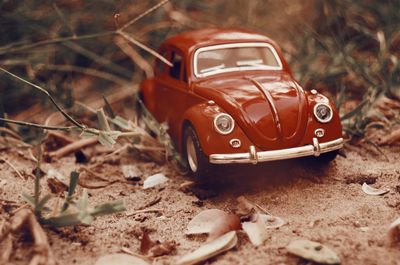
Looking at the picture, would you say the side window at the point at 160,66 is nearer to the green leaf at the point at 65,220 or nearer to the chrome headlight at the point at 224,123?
the chrome headlight at the point at 224,123

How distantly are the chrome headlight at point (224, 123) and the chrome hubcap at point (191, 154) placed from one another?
0.27m

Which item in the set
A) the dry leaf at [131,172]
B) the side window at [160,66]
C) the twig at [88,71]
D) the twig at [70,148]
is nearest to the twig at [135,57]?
the twig at [88,71]

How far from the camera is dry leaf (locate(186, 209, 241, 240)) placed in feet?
7.09

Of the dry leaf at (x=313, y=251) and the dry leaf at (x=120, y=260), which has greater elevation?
the dry leaf at (x=313, y=251)

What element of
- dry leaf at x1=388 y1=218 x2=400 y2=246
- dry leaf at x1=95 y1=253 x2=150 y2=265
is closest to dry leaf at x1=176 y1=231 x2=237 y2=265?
dry leaf at x1=95 y1=253 x2=150 y2=265

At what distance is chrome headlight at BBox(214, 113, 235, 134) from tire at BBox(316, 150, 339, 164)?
0.49 m

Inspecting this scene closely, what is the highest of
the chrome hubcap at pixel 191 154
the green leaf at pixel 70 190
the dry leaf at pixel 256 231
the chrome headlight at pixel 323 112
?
the chrome headlight at pixel 323 112

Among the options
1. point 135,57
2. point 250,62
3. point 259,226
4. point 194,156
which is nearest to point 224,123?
point 194,156

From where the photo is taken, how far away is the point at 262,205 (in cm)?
247

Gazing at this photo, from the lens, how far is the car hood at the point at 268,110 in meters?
2.52

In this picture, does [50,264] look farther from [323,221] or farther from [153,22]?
[153,22]

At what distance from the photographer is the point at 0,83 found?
3.91 metres

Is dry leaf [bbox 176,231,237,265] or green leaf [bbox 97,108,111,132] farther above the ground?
green leaf [bbox 97,108,111,132]

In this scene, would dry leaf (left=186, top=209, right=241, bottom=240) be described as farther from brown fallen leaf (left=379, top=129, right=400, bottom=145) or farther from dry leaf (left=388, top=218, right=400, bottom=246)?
brown fallen leaf (left=379, top=129, right=400, bottom=145)
